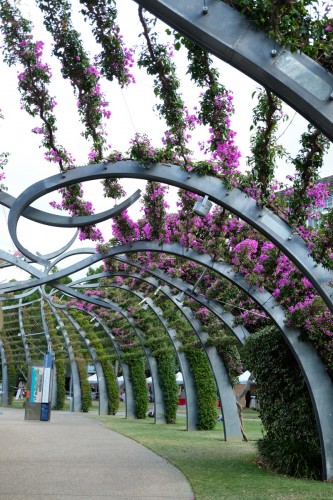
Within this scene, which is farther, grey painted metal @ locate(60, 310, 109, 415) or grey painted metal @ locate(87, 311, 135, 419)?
grey painted metal @ locate(60, 310, 109, 415)

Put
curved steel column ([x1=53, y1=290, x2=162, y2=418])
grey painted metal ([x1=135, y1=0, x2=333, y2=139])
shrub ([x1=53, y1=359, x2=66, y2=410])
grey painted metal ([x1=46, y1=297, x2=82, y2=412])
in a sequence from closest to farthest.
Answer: grey painted metal ([x1=135, y1=0, x2=333, y2=139]), curved steel column ([x1=53, y1=290, x2=162, y2=418]), grey painted metal ([x1=46, y1=297, x2=82, y2=412]), shrub ([x1=53, y1=359, x2=66, y2=410])

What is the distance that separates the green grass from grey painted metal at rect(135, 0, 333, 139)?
15.5 ft

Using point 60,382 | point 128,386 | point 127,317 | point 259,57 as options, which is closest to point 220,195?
point 259,57

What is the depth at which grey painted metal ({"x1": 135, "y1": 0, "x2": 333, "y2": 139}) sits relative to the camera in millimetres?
4152

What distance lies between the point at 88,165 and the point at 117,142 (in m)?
0.44

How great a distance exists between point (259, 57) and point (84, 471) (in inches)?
277

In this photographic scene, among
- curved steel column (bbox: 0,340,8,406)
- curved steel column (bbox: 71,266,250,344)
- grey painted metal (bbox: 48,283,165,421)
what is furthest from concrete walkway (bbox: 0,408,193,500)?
curved steel column (bbox: 0,340,8,406)

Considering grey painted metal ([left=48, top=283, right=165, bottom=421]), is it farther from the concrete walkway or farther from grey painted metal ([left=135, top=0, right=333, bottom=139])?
grey painted metal ([left=135, top=0, right=333, bottom=139])

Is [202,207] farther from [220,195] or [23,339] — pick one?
[23,339]

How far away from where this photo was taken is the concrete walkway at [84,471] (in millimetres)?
7848

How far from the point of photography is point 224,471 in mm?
9945

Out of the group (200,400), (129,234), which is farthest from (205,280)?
(200,400)

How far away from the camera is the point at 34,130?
8914 mm

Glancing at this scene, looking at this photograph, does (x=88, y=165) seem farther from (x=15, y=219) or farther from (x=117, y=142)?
(x=15, y=219)
